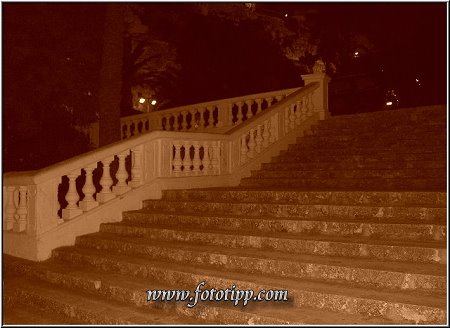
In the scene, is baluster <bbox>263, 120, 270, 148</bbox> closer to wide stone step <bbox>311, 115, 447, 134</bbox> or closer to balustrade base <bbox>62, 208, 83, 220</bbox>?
wide stone step <bbox>311, 115, 447, 134</bbox>

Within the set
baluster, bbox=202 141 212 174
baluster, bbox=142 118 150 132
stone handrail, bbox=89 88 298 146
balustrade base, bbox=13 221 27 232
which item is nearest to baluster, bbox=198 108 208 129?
stone handrail, bbox=89 88 298 146

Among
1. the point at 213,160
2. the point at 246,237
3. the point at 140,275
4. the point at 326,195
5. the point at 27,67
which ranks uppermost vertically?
the point at 27,67

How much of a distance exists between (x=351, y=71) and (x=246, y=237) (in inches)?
768

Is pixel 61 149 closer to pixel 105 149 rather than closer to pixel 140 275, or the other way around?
pixel 105 149

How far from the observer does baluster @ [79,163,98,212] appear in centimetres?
754

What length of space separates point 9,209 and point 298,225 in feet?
13.6

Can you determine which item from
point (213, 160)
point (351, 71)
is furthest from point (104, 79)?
point (351, 71)

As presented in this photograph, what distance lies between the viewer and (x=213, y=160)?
31.0ft

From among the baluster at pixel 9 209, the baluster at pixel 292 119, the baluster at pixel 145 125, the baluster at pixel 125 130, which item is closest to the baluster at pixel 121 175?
the baluster at pixel 9 209

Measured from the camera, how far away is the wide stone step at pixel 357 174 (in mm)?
8180

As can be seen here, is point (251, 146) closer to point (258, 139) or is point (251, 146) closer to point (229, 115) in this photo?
point (258, 139)

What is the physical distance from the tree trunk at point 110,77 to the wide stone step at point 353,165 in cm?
349

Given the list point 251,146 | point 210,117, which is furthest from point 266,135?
point 210,117

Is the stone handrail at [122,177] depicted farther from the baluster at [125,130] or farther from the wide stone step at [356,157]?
the baluster at [125,130]
